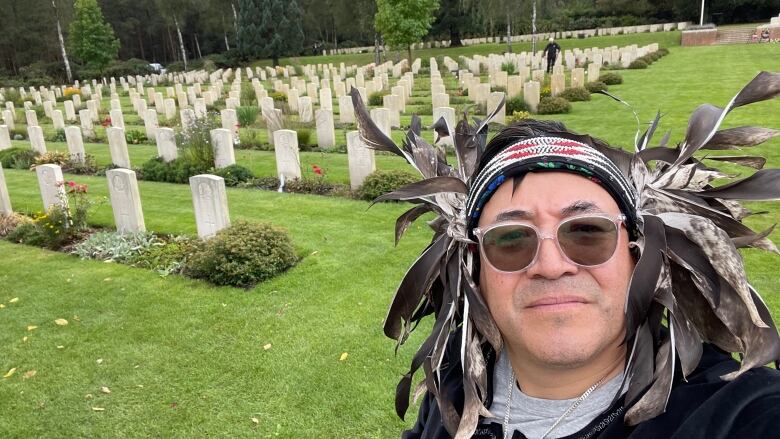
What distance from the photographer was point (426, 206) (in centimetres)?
197

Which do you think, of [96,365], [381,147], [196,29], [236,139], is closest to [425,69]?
[236,139]

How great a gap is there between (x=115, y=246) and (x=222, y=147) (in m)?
3.87

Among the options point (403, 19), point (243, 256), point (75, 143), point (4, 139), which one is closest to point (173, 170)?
point (75, 143)

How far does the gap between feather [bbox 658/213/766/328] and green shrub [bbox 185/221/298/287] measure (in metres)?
5.24

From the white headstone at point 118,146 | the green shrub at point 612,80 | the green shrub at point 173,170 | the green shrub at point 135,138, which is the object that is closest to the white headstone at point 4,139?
the green shrub at point 135,138

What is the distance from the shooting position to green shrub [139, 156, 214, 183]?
447 inches

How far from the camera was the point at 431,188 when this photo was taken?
1.75m

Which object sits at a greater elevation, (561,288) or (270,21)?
(270,21)

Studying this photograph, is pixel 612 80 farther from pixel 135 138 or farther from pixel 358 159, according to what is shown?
pixel 135 138

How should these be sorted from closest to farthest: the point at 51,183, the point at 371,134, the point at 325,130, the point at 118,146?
the point at 371,134 → the point at 51,183 → the point at 118,146 → the point at 325,130

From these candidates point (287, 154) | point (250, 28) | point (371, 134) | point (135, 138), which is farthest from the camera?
point (250, 28)

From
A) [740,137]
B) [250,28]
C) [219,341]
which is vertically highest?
[250,28]

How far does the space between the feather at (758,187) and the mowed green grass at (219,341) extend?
2792 mm

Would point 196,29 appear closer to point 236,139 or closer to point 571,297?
point 236,139
